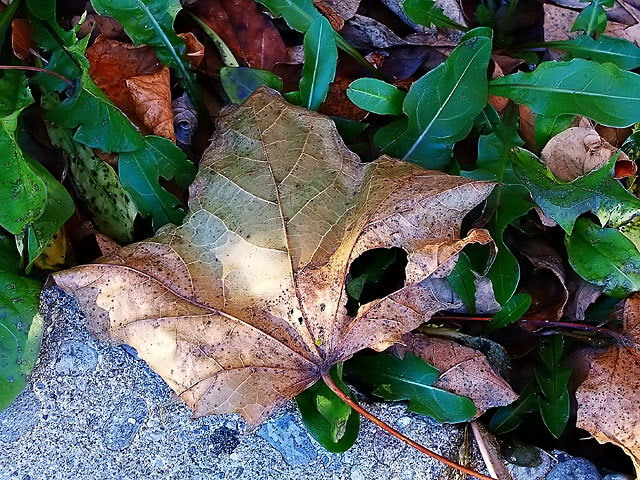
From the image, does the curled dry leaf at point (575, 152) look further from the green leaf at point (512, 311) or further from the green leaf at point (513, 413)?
the green leaf at point (513, 413)

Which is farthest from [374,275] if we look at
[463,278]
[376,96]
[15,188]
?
[15,188]

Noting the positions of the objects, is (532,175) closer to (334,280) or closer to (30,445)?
(334,280)

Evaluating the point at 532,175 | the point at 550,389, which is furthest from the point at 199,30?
the point at 550,389

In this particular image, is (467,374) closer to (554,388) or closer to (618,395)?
(554,388)

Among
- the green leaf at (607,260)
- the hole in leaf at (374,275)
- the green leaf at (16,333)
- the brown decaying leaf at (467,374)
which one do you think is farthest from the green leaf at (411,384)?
the green leaf at (16,333)

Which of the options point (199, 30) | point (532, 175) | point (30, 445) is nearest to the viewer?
point (30, 445)

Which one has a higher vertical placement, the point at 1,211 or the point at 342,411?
the point at 1,211

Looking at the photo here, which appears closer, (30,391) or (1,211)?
(1,211)
